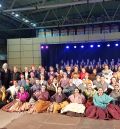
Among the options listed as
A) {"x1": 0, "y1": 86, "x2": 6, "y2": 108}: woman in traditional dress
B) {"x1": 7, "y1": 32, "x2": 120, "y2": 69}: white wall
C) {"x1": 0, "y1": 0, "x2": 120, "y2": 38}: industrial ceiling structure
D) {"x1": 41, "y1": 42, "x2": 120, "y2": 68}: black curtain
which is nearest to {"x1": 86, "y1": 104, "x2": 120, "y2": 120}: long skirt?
{"x1": 0, "y1": 86, "x2": 6, "y2": 108}: woman in traditional dress

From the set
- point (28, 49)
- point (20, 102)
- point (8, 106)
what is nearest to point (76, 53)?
point (28, 49)

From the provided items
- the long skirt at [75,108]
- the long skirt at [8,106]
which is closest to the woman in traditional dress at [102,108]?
the long skirt at [75,108]

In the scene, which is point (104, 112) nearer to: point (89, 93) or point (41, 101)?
point (89, 93)

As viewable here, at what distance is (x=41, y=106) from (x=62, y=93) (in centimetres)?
68

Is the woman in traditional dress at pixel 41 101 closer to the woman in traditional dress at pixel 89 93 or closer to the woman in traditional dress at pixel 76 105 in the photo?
the woman in traditional dress at pixel 76 105

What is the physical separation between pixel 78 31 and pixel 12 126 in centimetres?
990

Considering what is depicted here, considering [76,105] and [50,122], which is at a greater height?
[76,105]

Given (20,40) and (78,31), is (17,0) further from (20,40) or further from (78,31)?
(78,31)

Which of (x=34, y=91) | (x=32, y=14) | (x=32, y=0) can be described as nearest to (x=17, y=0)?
(x=32, y=0)

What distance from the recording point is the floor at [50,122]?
223 inches

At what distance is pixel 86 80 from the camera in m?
7.81

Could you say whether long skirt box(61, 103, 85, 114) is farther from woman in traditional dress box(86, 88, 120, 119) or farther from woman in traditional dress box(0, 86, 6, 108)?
woman in traditional dress box(0, 86, 6, 108)

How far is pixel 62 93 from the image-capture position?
24.2 ft

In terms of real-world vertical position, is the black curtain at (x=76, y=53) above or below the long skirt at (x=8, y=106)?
above
